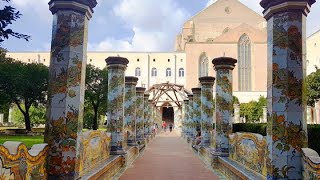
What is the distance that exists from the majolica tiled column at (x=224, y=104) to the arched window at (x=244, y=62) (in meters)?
47.4

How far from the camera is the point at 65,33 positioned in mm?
6141

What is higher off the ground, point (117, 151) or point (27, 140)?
point (117, 151)

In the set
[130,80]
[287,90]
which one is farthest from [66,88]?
[130,80]

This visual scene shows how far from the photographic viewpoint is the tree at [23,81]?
28.0 m

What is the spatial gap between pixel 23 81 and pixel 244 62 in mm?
39178

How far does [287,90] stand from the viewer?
574 cm

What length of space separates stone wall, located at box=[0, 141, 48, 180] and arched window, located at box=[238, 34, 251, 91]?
54364 millimetres

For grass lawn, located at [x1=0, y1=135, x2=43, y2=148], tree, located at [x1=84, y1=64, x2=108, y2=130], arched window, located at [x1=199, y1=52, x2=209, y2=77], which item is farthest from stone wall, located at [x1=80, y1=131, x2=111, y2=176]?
arched window, located at [x1=199, y1=52, x2=209, y2=77]

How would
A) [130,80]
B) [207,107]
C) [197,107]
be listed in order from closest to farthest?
[207,107] → [130,80] → [197,107]

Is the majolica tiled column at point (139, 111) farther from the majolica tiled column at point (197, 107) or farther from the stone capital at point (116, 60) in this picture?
the stone capital at point (116, 60)

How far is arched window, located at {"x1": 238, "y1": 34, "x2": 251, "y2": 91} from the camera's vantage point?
57750mm

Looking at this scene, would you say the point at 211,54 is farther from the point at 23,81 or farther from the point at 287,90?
→ the point at 287,90

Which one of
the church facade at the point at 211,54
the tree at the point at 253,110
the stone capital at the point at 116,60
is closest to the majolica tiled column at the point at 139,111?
the stone capital at the point at 116,60

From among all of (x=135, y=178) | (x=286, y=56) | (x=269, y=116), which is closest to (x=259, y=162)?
(x=269, y=116)
